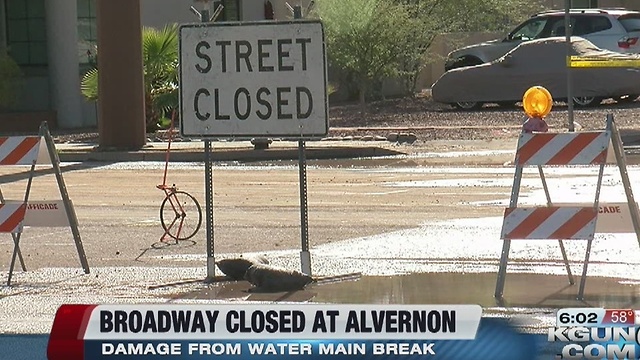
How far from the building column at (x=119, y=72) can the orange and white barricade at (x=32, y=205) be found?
43.0 ft

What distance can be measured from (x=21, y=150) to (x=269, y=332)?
24.4 feet

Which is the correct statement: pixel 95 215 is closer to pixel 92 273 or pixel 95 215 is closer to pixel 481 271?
pixel 92 273

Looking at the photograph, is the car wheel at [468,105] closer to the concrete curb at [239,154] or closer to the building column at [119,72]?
the concrete curb at [239,154]

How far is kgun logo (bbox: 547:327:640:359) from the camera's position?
4.67 metres

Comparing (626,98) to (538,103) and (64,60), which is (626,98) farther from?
(538,103)

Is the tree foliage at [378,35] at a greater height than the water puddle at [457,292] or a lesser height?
greater

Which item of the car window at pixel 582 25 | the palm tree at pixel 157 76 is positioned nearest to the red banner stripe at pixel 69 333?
the palm tree at pixel 157 76

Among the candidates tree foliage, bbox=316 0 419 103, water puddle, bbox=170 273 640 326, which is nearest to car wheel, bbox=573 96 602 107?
tree foliage, bbox=316 0 419 103

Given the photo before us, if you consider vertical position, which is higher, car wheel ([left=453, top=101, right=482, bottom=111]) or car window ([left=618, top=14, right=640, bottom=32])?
car window ([left=618, top=14, right=640, bottom=32])

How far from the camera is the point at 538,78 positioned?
99.7 ft

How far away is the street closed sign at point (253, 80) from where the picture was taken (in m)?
10.9

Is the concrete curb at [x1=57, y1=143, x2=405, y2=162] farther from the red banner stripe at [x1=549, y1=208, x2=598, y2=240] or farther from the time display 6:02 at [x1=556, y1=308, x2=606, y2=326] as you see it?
the time display 6:02 at [x1=556, y1=308, x2=606, y2=326]

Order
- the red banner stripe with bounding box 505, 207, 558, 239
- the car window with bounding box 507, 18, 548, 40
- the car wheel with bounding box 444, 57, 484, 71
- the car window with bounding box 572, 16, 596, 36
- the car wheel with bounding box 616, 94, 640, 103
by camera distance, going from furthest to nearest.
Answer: the car wheel with bounding box 444, 57, 484, 71 < the car window with bounding box 507, 18, 548, 40 < the car window with bounding box 572, 16, 596, 36 < the car wheel with bounding box 616, 94, 640, 103 < the red banner stripe with bounding box 505, 207, 558, 239

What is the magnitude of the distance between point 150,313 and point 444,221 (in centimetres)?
1016
